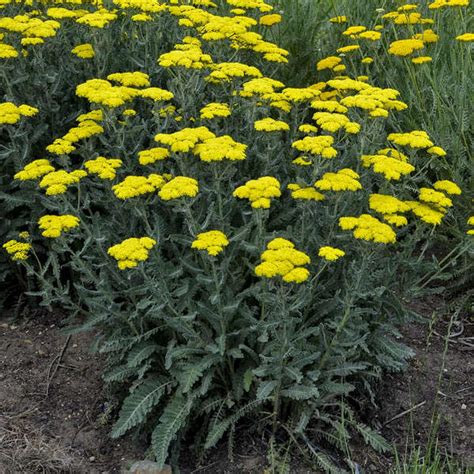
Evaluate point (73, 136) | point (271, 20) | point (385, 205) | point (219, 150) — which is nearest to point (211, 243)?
point (219, 150)

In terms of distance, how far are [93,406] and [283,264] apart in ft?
5.39

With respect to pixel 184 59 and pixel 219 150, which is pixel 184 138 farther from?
pixel 184 59

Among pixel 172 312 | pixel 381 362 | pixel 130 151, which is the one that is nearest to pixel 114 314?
pixel 172 312

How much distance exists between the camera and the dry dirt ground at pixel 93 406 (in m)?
3.51

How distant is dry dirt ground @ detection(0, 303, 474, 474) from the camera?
3514 mm

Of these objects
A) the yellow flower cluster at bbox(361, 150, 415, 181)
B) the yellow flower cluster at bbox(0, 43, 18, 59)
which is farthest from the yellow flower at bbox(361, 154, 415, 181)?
the yellow flower cluster at bbox(0, 43, 18, 59)

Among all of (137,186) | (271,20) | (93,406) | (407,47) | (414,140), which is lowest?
(93,406)

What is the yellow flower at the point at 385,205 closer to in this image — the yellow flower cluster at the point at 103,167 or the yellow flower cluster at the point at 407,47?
the yellow flower cluster at the point at 103,167

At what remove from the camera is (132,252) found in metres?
3.10

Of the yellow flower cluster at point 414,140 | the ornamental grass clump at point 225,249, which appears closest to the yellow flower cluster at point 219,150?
the ornamental grass clump at point 225,249

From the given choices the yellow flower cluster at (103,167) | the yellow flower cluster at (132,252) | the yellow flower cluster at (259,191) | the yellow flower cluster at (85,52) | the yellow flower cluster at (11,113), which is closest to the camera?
the yellow flower cluster at (132,252)

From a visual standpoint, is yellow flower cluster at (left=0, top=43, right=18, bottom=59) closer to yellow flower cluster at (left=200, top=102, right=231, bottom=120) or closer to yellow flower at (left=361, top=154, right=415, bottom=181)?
yellow flower cluster at (left=200, top=102, right=231, bottom=120)

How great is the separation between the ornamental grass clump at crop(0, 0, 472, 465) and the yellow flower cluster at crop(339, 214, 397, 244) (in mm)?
11

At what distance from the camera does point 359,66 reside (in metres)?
6.06
